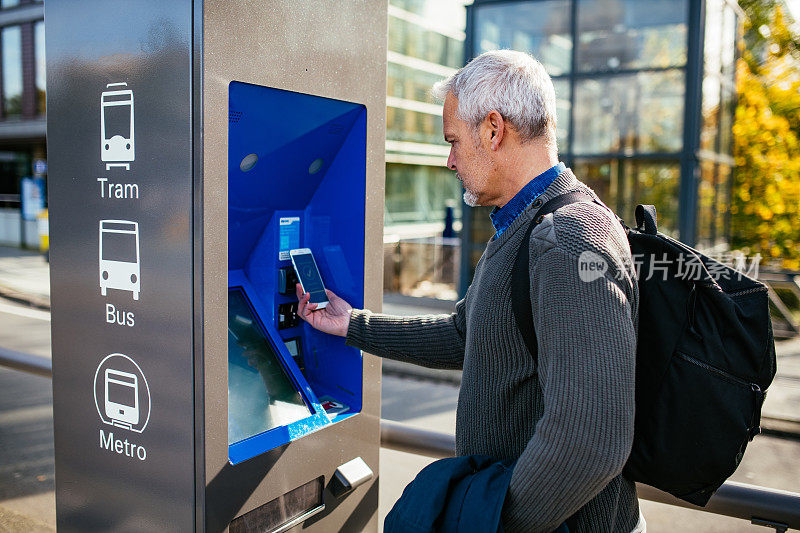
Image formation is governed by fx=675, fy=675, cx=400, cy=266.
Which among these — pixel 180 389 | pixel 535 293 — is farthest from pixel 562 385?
pixel 180 389

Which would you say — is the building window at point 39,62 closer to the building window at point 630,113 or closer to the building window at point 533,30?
the building window at point 533,30

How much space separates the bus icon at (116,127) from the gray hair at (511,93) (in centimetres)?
81

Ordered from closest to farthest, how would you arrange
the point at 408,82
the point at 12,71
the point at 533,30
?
the point at 533,30
the point at 12,71
the point at 408,82

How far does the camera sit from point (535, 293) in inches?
51.5

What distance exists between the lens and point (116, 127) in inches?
65.5

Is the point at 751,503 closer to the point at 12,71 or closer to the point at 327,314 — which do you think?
the point at 327,314

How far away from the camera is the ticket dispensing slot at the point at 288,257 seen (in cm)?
186

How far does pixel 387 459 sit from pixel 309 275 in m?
3.04

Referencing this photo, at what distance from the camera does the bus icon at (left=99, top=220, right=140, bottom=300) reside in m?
1.66

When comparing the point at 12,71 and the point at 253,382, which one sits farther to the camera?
the point at 12,71

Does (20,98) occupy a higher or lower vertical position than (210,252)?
higher

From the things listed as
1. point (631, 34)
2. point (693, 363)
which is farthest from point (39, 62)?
point (693, 363)

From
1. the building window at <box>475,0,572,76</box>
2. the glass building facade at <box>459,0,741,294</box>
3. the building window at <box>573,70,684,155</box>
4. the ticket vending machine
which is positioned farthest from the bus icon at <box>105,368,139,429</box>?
the building window at <box>475,0,572,76</box>

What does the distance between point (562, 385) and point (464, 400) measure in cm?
38
